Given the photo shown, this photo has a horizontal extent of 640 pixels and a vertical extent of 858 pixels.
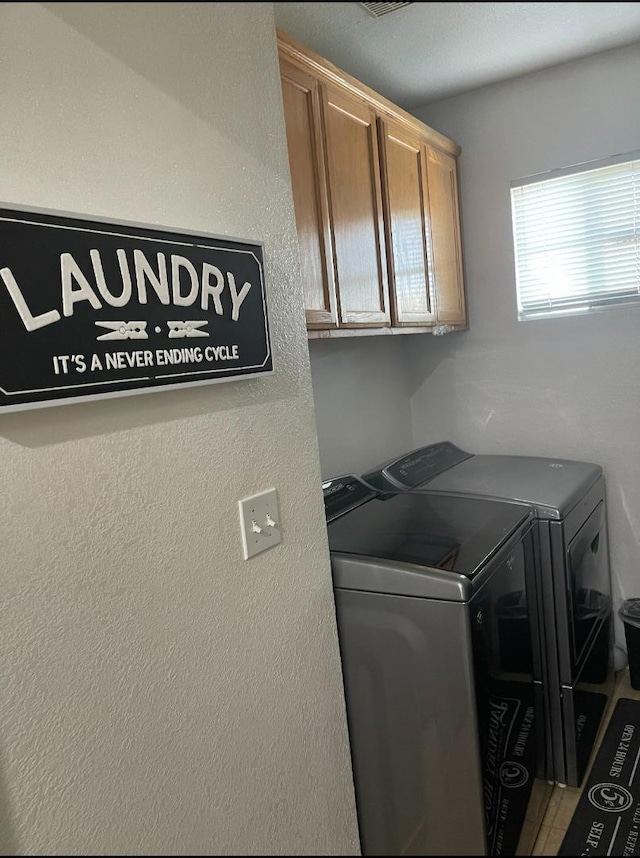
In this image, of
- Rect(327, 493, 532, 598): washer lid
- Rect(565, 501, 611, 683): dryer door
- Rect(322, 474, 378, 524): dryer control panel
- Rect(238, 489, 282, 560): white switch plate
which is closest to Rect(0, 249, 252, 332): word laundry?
Rect(238, 489, 282, 560): white switch plate

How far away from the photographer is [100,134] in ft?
2.57

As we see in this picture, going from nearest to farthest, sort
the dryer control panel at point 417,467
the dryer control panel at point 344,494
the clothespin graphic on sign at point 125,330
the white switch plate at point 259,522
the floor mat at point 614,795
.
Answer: the floor mat at point 614,795 → the clothespin graphic on sign at point 125,330 → the white switch plate at point 259,522 → the dryer control panel at point 344,494 → the dryer control panel at point 417,467

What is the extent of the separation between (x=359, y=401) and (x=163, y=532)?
1.45 meters

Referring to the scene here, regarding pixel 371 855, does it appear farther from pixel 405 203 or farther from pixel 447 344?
pixel 447 344

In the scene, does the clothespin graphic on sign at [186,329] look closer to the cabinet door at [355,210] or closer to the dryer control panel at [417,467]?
the cabinet door at [355,210]

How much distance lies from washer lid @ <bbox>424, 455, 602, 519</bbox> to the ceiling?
50.9 inches

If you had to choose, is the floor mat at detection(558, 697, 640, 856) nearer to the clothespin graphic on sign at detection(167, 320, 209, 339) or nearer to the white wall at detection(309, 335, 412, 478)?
the clothespin graphic on sign at detection(167, 320, 209, 339)

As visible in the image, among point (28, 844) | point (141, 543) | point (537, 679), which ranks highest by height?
point (141, 543)

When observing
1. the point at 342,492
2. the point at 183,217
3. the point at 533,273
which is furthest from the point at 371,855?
the point at 533,273

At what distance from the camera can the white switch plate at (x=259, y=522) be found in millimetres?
1026

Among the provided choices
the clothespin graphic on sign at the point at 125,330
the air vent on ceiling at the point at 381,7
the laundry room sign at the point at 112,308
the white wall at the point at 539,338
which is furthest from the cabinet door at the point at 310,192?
the air vent on ceiling at the point at 381,7

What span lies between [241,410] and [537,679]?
1220 millimetres

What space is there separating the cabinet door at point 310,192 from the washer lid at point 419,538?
1.66 feet

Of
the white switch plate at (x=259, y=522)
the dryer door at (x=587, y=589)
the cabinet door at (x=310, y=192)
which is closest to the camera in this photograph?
the white switch plate at (x=259, y=522)
